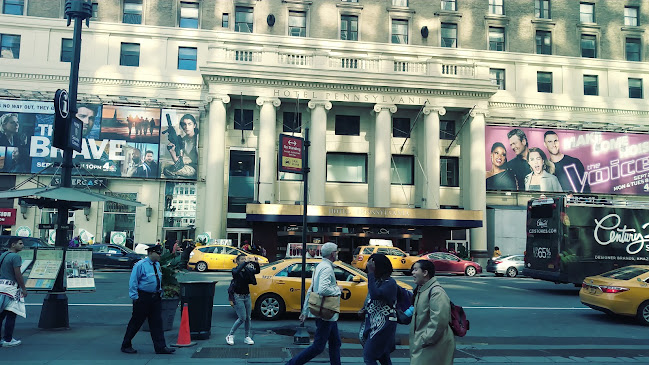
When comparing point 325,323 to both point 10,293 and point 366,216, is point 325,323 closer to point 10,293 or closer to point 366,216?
point 10,293

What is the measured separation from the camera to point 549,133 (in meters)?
37.7

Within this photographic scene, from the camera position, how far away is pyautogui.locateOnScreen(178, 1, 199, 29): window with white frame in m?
37.6

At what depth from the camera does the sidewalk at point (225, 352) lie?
839 centimetres

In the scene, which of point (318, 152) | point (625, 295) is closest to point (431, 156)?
point (318, 152)

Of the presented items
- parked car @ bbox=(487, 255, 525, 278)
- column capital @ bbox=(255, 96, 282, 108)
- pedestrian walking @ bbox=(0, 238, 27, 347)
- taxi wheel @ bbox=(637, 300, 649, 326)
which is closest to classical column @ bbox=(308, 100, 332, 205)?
column capital @ bbox=(255, 96, 282, 108)

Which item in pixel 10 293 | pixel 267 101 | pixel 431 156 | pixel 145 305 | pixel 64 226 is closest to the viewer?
pixel 145 305

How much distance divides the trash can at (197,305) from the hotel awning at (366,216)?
21293 mm

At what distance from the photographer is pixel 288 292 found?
12.8 meters

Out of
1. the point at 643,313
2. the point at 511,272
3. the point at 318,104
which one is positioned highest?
the point at 318,104

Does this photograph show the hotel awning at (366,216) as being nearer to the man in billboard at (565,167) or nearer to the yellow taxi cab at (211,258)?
the yellow taxi cab at (211,258)

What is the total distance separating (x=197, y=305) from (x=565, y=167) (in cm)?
3439

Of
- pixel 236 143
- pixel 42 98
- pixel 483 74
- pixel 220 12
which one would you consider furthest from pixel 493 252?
pixel 42 98

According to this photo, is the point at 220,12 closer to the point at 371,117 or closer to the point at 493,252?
the point at 371,117

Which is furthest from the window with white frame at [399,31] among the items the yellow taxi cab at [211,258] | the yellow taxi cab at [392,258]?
the yellow taxi cab at [211,258]
